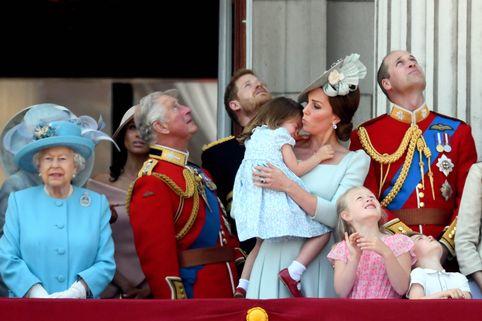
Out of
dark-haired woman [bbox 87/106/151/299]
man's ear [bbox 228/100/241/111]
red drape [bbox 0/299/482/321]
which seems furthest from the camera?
man's ear [bbox 228/100/241/111]

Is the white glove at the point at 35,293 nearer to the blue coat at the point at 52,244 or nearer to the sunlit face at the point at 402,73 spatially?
the blue coat at the point at 52,244

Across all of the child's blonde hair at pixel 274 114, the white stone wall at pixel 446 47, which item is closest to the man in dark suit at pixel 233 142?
the child's blonde hair at pixel 274 114

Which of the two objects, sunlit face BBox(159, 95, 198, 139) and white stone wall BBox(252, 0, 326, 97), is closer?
sunlit face BBox(159, 95, 198, 139)

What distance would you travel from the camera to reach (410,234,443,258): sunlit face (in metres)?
6.46

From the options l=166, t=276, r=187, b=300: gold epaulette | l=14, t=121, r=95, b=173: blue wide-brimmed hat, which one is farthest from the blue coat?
l=166, t=276, r=187, b=300: gold epaulette

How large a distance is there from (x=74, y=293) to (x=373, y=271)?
49.9 inches

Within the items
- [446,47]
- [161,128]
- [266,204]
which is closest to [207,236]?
[266,204]

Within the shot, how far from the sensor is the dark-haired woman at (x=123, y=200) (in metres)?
7.35

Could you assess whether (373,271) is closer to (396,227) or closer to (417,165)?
(396,227)

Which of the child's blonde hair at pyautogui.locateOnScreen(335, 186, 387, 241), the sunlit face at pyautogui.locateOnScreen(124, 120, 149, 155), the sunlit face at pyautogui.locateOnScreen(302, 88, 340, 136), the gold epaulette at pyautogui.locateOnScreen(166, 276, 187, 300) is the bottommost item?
the gold epaulette at pyautogui.locateOnScreen(166, 276, 187, 300)

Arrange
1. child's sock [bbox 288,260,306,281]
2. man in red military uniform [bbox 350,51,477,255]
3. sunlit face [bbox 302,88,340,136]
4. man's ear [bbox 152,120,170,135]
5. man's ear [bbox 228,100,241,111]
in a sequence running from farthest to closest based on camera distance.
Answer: man's ear [bbox 228,100,241,111] → man's ear [bbox 152,120,170,135] → man in red military uniform [bbox 350,51,477,255] → sunlit face [bbox 302,88,340,136] → child's sock [bbox 288,260,306,281]

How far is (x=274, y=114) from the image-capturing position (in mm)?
6883

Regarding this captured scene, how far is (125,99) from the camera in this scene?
11.7 meters

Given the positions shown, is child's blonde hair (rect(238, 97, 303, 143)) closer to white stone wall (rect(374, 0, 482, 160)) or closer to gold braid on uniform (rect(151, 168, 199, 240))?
gold braid on uniform (rect(151, 168, 199, 240))
